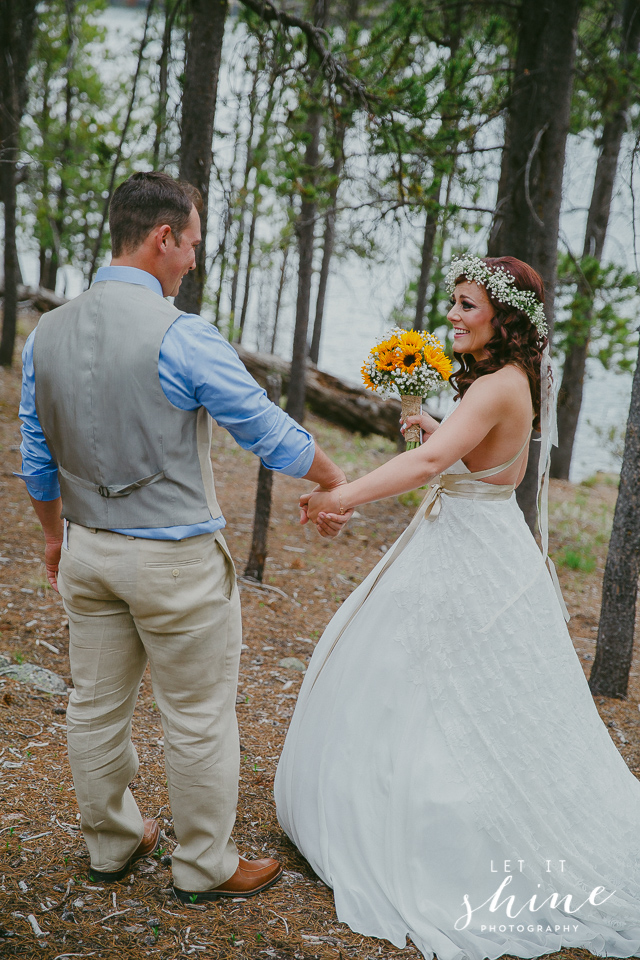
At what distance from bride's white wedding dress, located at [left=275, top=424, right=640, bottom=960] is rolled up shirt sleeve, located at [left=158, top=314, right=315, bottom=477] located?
0.86 metres

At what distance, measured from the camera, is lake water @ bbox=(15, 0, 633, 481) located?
6.23 m

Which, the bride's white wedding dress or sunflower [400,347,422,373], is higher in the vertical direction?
sunflower [400,347,422,373]

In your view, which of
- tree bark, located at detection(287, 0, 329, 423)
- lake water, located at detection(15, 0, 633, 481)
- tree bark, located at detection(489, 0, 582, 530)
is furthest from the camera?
tree bark, located at detection(287, 0, 329, 423)

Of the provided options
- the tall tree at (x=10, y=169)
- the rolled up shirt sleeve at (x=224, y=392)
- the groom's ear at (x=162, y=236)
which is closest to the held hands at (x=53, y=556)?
the rolled up shirt sleeve at (x=224, y=392)

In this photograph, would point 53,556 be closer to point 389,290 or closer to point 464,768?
point 464,768

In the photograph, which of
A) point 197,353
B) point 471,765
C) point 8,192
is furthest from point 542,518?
point 8,192

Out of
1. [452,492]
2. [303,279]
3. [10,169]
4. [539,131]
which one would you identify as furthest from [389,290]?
[10,169]

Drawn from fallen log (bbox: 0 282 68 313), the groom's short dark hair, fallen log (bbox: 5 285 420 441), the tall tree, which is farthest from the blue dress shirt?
fallen log (bbox: 0 282 68 313)

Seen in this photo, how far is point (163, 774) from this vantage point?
3242 millimetres

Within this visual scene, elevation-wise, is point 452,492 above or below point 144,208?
below

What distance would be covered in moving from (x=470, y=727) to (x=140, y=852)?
4.28 ft

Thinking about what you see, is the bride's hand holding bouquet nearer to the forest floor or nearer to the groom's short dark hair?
the groom's short dark hair

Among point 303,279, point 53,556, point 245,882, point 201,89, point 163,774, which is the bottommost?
point 163,774

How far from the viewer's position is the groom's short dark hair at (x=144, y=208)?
2127 mm
